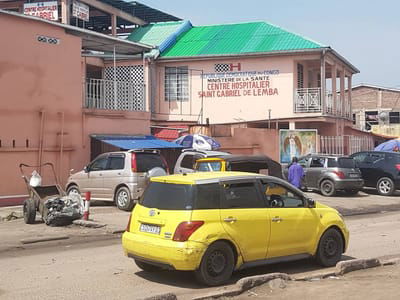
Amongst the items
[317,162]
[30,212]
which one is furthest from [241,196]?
[317,162]

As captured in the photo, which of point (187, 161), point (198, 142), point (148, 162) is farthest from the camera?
point (198, 142)

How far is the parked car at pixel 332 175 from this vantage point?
874 inches

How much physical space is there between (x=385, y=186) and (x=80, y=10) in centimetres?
2006

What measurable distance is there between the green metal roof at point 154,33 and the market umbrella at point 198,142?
11783 mm

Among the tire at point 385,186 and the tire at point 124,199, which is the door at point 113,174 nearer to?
the tire at point 124,199

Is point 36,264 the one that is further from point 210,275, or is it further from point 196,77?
point 196,77

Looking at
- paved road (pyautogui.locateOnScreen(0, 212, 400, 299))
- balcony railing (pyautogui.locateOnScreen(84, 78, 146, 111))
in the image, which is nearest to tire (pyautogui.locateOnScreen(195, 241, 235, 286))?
paved road (pyautogui.locateOnScreen(0, 212, 400, 299))

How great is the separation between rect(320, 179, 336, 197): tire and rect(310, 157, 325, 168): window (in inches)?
25.9

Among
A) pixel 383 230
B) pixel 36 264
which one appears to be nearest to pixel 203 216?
pixel 36 264

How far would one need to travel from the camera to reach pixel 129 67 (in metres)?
31.3

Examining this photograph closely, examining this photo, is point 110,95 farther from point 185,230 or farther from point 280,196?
point 185,230

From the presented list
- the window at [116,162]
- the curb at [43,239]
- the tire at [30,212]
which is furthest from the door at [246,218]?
the window at [116,162]

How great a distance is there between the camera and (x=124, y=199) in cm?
1673

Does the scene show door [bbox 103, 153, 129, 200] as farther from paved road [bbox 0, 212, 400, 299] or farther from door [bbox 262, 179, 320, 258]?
door [bbox 262, 179, 320, 258]
